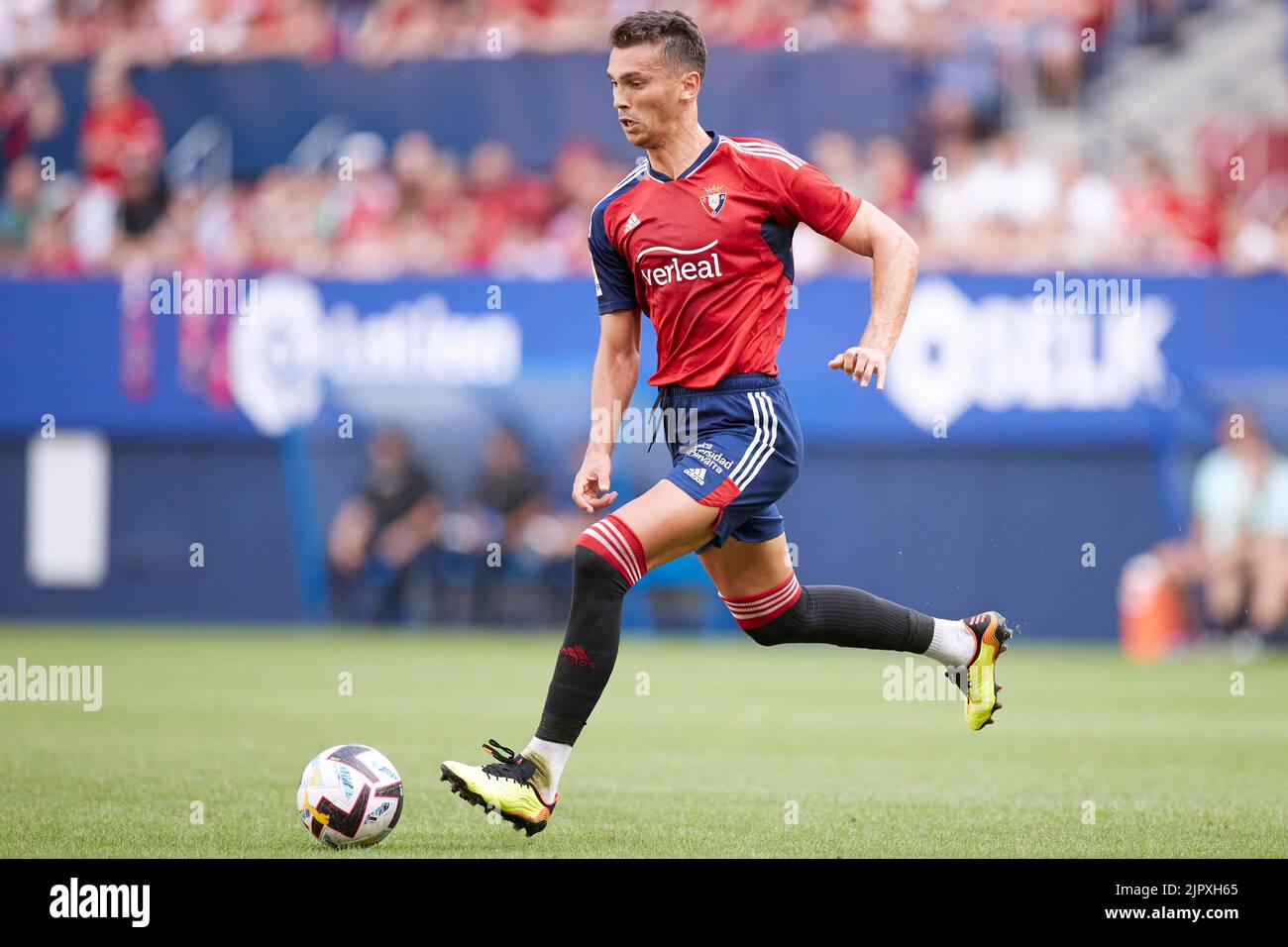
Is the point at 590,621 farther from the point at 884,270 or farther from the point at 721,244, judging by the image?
the point at 884,270

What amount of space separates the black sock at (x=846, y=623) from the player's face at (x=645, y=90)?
1751mm

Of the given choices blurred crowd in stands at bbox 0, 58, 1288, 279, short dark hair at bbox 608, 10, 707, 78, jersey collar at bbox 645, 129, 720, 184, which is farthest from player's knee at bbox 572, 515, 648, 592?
blurred crowd in stands at bbox 0, 58, 1288, 279

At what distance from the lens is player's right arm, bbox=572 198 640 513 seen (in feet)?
20.4

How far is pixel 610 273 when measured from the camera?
6.30 metres

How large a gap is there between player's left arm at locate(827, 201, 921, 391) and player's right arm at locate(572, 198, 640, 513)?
0.79 m

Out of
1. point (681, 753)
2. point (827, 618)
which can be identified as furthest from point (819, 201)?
point (681, 753)

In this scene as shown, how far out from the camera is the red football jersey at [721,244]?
6.01m

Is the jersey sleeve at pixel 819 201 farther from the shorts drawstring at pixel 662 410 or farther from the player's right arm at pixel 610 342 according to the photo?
the shorts drawstring at pixel 662 410

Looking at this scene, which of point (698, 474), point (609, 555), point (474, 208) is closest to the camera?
point (609, 555)

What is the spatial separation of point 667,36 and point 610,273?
2.81 ft

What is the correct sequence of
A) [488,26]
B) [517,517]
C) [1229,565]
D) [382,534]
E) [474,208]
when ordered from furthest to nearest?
[488,26] < [474,208] < [382,534] < [517,517] < [1229,565]

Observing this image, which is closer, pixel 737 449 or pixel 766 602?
pixel 737 449

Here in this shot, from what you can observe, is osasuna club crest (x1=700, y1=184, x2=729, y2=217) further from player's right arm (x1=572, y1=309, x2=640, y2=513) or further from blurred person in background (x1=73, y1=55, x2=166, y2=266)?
blurred person in background (x1=73, y1=55, x2=166, y2=266)

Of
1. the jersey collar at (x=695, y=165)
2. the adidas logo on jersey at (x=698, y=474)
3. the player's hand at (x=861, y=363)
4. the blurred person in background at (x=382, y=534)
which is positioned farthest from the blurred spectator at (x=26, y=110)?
the player's hand at (x=861, y=363)
